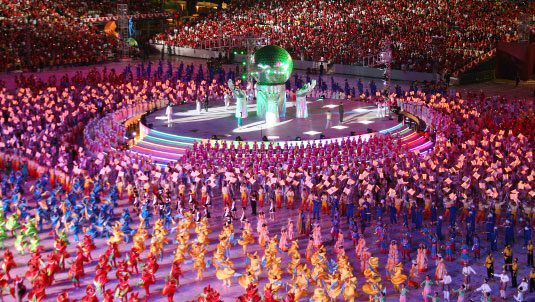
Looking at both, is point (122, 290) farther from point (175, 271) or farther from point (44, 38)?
point (44, 38)

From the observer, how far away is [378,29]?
178 ft

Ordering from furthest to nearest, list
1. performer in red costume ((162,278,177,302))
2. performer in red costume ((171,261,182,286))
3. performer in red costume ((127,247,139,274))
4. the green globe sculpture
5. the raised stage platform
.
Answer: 1. the green globe sculpture
2. the raised stage platform
3. performer in red costume ((127,247,139,274))
4. performer in red costume ((171,261,182,286))
5. performer in red costume ((162,278,177,302))

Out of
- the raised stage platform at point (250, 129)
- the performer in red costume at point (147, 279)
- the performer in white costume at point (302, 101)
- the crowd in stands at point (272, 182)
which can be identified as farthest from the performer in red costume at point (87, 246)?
the performer in white costume at point (302, 101)

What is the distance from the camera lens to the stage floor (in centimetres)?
3144

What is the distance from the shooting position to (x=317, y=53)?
Answer: 173 ft

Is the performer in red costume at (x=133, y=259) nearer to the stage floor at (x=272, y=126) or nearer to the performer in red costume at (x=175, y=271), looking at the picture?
the performer in red costume at (x=175, y=271)

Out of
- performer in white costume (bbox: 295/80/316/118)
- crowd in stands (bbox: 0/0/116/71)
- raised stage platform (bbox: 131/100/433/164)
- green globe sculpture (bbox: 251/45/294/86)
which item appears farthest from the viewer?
crowd in stands (bbox: 0/0/116/71)

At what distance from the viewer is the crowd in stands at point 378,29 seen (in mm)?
49719

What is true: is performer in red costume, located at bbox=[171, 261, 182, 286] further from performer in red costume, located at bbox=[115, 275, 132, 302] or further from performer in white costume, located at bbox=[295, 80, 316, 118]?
performer in white costume, located at bbox=[295, 80, 316, 118]

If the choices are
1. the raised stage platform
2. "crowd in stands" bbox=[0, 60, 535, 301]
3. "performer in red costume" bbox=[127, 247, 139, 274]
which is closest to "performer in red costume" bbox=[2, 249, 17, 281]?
"crowd in stands" bbox=[0, 60, 535, 301]

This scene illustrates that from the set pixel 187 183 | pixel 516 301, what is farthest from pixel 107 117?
pixel 516 301

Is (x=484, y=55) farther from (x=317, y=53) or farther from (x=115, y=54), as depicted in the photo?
(x=115, y=54)

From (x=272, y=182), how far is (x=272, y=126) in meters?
8.47

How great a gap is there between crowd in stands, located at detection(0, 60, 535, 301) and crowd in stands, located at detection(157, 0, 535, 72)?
17.8 metres
